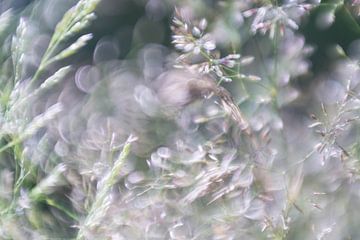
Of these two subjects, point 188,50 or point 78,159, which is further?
point 78,159

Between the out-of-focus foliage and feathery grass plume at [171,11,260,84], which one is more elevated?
feathery grass plume at [171,11,260,84]

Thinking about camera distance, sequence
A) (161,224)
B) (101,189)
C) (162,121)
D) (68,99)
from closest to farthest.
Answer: (101,189), (161,224), (162,121), (68,99)

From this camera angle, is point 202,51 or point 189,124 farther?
point 189,124

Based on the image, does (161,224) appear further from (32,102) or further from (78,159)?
(32,102)

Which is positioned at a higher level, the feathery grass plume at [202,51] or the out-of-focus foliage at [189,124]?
the feathery grass plume at [202,51]

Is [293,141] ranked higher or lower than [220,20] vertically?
lower

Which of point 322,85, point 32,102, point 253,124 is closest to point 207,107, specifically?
point 253,124

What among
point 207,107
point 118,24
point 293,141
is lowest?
point 293,141

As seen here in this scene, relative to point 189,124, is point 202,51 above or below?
above
